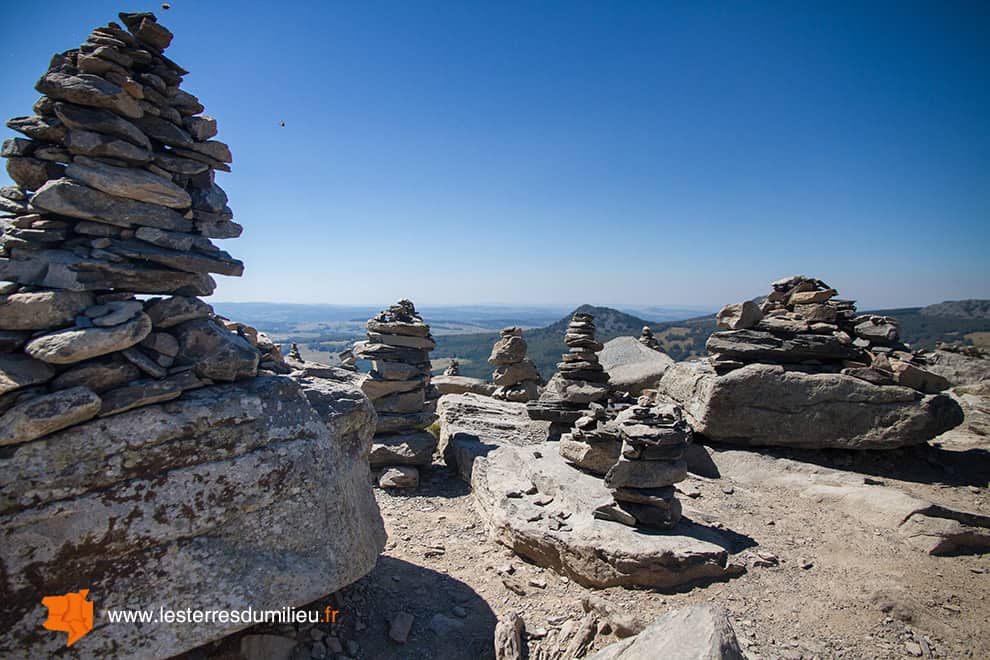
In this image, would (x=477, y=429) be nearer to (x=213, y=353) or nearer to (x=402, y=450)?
(x=402, y=450)

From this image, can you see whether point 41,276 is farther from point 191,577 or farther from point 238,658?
point 238,658

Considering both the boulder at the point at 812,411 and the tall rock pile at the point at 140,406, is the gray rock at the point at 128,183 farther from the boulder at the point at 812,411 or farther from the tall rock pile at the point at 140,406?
the boulder at the point at 812,411

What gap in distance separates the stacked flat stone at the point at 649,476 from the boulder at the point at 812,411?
4.99m

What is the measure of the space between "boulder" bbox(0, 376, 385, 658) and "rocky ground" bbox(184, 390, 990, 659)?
3.31 feet

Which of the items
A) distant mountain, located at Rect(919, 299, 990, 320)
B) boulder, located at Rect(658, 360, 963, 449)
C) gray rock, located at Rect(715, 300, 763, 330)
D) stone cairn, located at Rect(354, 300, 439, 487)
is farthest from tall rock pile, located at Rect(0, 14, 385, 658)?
distant mountain, located at Rect(919, 299, 990, 320)

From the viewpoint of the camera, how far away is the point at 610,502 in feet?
29.5

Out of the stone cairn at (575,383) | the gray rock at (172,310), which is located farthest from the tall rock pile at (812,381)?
the gray rock at (172,310)

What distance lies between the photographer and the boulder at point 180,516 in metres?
4.70

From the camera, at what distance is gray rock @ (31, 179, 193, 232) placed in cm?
574

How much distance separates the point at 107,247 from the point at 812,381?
14.5 m

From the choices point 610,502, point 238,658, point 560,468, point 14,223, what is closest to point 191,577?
point 238,658

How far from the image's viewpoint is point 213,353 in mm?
6211

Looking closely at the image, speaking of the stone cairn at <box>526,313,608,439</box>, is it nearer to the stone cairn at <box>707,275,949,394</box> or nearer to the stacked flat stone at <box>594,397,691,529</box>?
the stone cairn at <box>707,275,949,394</box>

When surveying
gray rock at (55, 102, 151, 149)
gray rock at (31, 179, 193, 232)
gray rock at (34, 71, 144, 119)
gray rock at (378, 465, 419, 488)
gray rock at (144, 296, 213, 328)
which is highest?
gray rock at (34, 71, 144, 119)
